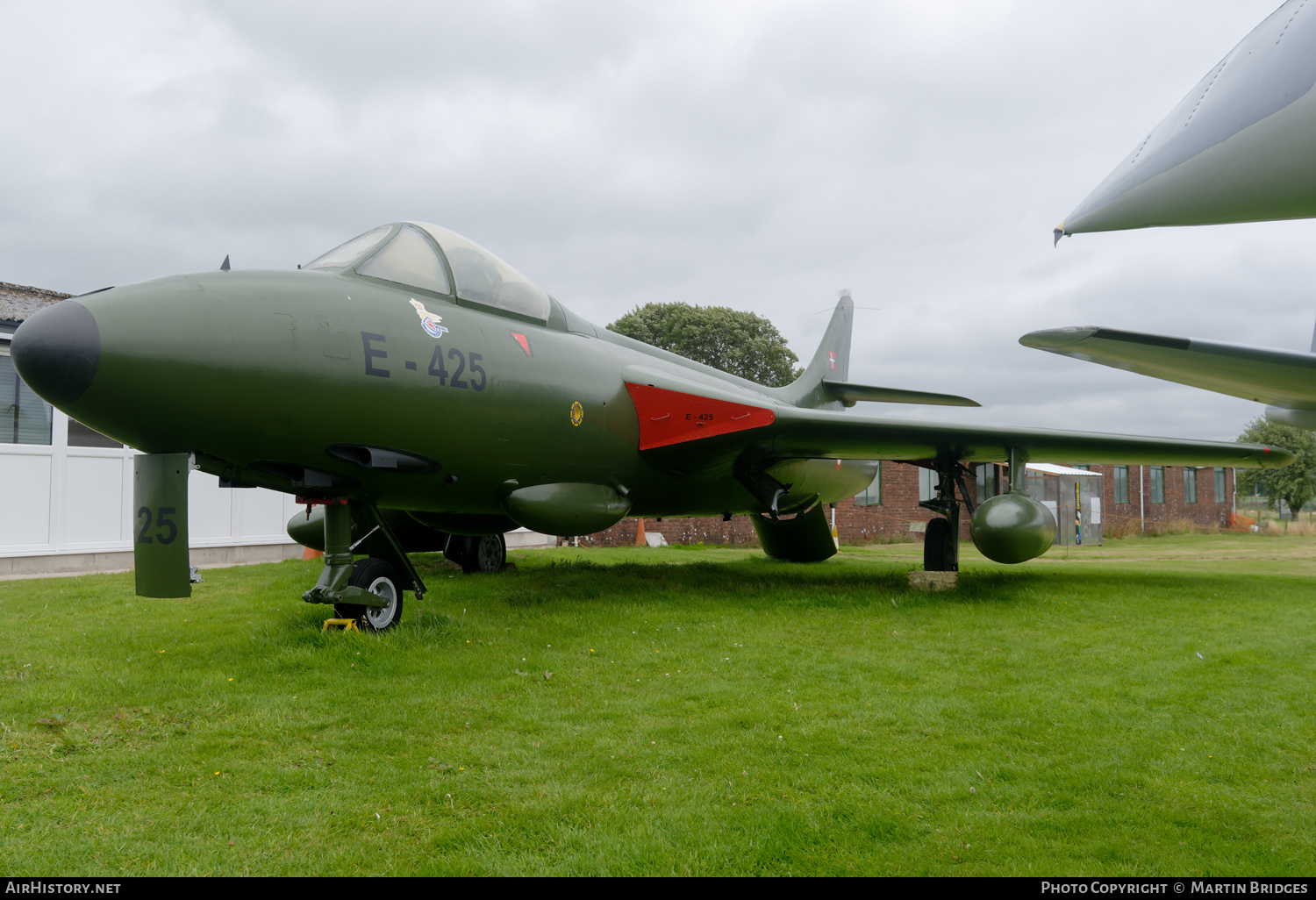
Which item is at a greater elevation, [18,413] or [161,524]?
[18,413]

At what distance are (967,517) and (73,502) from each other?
85.5 ft

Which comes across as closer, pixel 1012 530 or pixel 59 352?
pixel 59 352

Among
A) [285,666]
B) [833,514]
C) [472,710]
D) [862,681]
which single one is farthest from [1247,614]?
[833,514]

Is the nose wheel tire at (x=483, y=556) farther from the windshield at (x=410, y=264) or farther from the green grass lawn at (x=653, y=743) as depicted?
the windshield at (x=410, y=264)

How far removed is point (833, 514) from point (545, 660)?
68.3 feet

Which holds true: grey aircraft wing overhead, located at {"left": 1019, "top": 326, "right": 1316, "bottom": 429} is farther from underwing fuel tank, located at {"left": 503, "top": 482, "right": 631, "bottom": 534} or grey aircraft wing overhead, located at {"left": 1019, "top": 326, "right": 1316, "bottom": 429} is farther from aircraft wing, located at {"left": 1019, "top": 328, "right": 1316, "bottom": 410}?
underwing fuel tank, located at {"left": 503, "top": 482, "right": 631, "bottom": 534}

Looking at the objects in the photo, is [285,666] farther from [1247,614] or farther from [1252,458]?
[1252,458]

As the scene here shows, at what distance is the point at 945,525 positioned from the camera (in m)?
10.2

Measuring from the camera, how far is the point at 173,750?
365 cm

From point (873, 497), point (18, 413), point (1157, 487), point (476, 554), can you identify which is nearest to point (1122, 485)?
point (1157, 487)

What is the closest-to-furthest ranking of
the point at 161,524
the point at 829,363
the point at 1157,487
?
the point at 161,524 → the point at 829,363 → the point at 1157,487

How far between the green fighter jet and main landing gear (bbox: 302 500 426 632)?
2 cm

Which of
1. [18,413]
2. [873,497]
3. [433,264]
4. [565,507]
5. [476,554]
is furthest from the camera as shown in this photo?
[873,497]

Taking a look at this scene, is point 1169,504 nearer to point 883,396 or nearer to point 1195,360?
point 883,396
